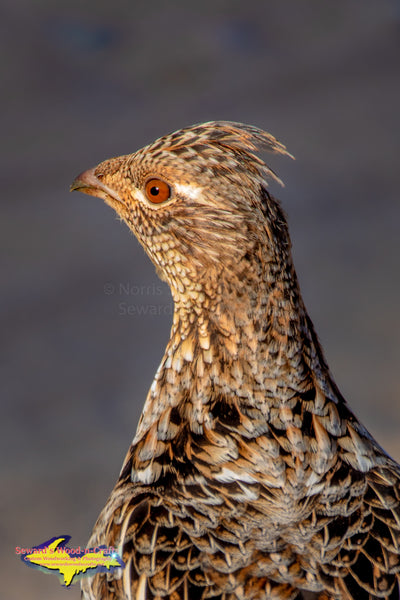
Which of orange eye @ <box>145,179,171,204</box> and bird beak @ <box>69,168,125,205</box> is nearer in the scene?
orange eye @ <box>145,179,171,204</box>

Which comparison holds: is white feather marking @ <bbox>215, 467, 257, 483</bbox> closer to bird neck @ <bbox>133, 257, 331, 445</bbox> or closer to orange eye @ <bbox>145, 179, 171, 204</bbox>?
bird neck @ <bbox>133, 257, 331, 445</bbox>


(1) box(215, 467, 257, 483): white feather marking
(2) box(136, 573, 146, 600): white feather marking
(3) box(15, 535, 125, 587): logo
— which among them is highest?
(1) box(215, 467, 257, 483): white feather marking

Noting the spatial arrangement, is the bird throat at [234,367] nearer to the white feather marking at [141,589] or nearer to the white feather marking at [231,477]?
the white feather marking at [231,477]

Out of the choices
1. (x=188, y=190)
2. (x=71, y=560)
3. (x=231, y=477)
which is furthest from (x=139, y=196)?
(x=71, y=560)

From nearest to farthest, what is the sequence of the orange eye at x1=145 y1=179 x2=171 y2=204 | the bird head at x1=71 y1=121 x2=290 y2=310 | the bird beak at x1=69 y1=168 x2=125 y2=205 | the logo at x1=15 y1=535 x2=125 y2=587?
the logo at x1=15 y1=535 x2=125 y2=587, the bird head at x1=71 y1=121 x2=290 y2=310, the orange eye at x1=145 y1=179 x2=171 y2=204, the bird beak at x1=69 y1=168 x2=125 y2=205

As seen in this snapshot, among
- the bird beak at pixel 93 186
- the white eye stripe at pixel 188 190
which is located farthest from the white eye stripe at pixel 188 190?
the bird beak at pixel 93 186

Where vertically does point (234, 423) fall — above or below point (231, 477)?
above

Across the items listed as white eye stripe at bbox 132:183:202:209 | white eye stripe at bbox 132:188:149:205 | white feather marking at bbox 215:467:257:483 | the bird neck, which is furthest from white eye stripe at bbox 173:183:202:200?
white feather marking at bbox 215:467:257:483

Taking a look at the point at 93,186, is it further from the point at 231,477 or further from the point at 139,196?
the point at 231,477
